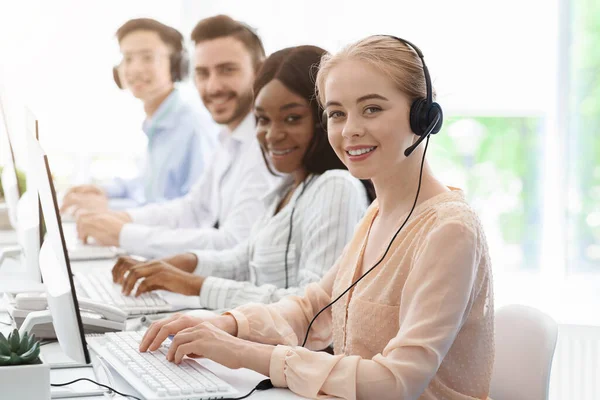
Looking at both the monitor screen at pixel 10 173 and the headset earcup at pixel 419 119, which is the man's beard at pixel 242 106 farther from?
the headset earcup at pixel 419 119

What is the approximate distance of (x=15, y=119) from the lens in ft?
6.65

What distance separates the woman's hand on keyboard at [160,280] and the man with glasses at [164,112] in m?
1.66

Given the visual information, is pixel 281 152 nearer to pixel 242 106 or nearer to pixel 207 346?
pixel 207 346

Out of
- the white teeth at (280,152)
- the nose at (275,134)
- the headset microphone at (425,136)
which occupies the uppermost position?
the headset microphone at (425,136)

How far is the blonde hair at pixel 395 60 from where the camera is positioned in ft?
3.91

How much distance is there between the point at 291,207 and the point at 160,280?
1.15ft

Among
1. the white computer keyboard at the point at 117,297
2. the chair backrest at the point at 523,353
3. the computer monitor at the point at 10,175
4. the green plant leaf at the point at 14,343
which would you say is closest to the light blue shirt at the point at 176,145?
the computer monitor at the point at 10,175

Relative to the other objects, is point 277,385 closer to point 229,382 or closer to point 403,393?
point 229,382

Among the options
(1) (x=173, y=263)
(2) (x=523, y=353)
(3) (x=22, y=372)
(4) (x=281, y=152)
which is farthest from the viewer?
(1) (x=173, y=263)

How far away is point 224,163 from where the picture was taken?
2.81 metres

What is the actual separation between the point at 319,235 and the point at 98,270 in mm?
818

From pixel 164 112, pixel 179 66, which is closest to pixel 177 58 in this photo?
pixel 179 66

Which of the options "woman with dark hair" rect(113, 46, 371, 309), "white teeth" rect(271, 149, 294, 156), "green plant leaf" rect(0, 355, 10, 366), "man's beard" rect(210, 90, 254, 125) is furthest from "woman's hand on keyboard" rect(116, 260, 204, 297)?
"man's beard" rect(210, 90, 254, 125)

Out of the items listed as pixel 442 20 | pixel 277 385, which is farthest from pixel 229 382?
pixel 442 20
